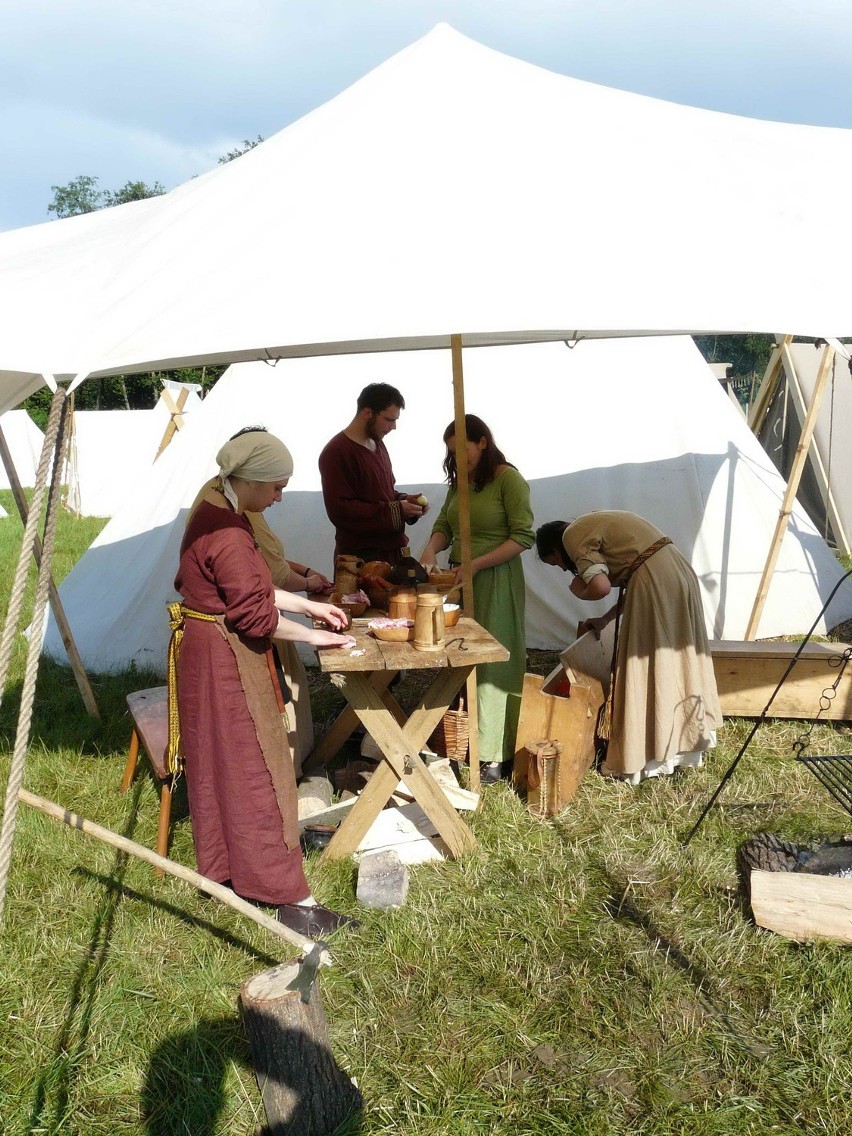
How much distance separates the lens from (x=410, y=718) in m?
3.09

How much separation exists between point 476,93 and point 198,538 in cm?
181

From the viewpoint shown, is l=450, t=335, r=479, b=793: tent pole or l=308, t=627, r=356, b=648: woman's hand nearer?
l=308, t=627, r=356, b=648: woman's hand

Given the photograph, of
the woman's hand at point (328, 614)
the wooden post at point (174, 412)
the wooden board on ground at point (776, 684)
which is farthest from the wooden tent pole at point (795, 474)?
the wooden post at point (174, 412)

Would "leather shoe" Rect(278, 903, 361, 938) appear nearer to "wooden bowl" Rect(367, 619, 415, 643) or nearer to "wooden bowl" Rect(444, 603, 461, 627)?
"wooden bowl" Rect(367, 619, 415, 643)

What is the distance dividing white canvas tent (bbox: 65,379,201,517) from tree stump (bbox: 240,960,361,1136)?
509 inches

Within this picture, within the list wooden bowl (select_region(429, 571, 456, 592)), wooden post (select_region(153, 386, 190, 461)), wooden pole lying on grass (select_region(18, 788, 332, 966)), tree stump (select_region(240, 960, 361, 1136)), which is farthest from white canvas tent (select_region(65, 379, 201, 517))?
tree stump (select_region(240, 960, 361, 1136))

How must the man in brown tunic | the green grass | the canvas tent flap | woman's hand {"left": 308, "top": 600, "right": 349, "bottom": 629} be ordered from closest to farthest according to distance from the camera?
the green grass → the canvas tent flap → woman's hand {"left": 308, "top": 600, "right": 349, "bottom": 629} → the man in brown tunic

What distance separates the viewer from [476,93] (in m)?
2.99

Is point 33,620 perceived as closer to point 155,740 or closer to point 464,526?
point 155,740

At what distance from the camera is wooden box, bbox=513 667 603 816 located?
3.47 m

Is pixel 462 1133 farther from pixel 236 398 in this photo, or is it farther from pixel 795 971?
pixel 236 398

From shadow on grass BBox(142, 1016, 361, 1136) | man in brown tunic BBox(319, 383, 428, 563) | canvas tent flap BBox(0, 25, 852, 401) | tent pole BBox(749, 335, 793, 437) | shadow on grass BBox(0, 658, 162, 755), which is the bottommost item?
shadow on grass BBox(142, 1016, 361, 1136)

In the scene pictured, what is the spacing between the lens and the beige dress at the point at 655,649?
11.5 feet

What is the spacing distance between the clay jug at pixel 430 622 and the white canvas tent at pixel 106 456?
11.9m
